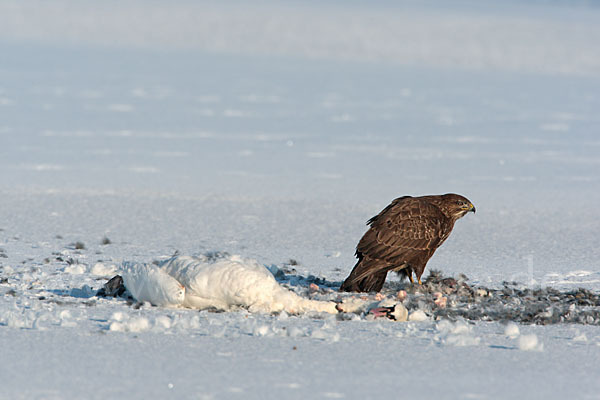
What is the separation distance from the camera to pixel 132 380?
4285mm

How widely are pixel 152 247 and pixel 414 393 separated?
416cm

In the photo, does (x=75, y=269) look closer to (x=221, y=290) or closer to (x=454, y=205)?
(x=221, y=290)

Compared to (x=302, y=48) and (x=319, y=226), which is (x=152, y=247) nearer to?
(x=319, y=226)

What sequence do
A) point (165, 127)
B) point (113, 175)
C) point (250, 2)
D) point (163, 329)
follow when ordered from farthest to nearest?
point (250, 2), point (165, 127), point (113, 175), point (163, 329)

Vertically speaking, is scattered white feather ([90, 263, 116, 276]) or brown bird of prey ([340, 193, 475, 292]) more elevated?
brown bird of prey ([340, 193, 475, 292])

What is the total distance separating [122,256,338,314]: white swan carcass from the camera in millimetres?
5609

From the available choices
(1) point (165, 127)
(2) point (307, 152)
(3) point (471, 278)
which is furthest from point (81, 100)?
(3) point (471, 278)

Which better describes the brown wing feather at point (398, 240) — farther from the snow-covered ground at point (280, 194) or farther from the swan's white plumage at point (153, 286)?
the swan's white plumage at point (153, 286)

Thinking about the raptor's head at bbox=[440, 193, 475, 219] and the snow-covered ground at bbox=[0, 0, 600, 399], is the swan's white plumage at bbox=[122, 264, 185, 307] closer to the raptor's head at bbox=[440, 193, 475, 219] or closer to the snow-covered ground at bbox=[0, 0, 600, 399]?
the snow-covered ground at bbox=[0, 0, 600, 399]

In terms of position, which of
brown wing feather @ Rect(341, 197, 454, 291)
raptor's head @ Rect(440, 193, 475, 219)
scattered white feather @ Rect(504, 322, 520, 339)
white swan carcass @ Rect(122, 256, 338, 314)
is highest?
raptor's head @ Rect(440, 193, 475, 219)

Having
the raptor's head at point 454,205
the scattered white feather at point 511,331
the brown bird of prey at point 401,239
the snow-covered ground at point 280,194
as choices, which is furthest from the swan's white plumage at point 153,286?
the raptor's head at point 454,205

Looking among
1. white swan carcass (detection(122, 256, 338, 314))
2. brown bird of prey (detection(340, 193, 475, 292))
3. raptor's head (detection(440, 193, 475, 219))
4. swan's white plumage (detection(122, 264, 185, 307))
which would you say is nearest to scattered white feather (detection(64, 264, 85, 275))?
swan's white plumage (detection(122, 264, 185, 307))

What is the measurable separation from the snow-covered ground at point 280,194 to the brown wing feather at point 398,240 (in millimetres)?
570

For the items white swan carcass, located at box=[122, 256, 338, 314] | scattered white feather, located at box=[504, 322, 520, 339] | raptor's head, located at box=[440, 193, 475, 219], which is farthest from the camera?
raptor's head, located at box=[440, 193, 475, 219]
